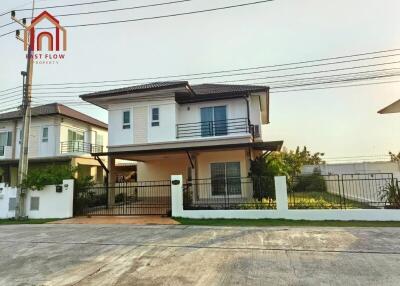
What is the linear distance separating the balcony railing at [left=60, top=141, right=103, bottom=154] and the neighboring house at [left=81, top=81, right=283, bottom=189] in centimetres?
644

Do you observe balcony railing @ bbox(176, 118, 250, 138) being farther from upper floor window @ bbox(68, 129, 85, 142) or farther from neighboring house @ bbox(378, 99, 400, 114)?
upper floor window @ bbox(68, 129, 85, 142)

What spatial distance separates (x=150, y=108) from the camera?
17.0 m

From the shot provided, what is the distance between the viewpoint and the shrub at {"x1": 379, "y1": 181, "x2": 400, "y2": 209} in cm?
1122

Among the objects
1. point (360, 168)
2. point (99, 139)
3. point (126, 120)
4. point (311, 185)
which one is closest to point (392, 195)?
point (311, 185)

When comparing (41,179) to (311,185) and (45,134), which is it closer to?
(45,134)

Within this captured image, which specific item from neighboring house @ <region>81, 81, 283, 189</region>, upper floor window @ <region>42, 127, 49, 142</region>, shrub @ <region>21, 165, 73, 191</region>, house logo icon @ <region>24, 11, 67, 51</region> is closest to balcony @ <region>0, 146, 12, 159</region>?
upper floor window @ <region>42, 127, 49, 142</region>

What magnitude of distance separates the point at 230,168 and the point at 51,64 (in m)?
11.3

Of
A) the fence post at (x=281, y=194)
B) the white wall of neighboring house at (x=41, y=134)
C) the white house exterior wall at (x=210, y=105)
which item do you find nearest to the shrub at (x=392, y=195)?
the fence post at (x=281, y=194)

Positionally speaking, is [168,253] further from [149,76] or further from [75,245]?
[149,76]

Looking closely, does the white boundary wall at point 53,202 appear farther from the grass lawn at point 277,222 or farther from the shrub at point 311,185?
the shrub at point 311,185

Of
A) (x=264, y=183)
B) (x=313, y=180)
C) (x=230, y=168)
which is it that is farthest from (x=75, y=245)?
(x=313, y=180)

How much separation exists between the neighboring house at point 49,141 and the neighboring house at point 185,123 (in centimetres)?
605

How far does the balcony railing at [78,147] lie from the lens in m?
21.9

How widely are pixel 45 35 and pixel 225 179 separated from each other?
12.3 meters
